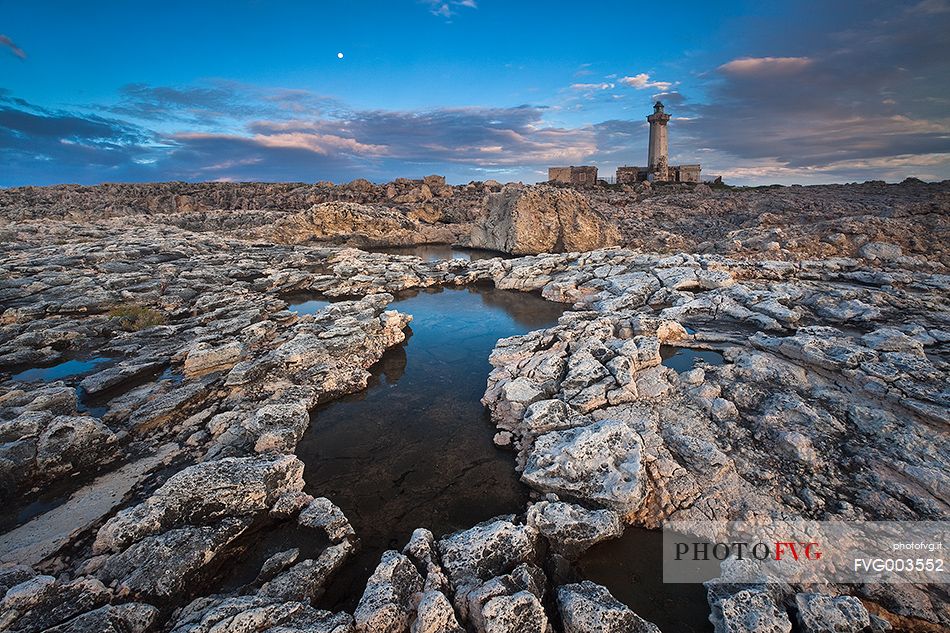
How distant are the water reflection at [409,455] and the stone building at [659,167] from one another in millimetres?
61627

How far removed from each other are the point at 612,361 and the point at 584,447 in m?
2.73

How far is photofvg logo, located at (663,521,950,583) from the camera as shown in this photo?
426 cm

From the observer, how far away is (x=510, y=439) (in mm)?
6977

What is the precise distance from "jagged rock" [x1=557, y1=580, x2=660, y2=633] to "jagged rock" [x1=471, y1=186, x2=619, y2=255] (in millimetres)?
21524

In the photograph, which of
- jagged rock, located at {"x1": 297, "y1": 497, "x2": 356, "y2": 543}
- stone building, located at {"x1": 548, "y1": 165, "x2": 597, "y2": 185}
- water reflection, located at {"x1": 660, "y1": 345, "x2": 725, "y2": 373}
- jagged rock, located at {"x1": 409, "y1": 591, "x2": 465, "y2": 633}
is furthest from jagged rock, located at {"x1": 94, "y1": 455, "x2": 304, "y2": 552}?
stone building, located at {"x1": 548, "y1": 165, "x2": 597, "y2": 185}

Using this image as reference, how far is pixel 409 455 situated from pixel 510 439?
1.80m

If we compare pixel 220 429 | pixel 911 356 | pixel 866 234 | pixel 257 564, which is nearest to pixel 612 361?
pixel 911 356

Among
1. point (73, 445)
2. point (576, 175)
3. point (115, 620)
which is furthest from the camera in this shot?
Answer: point (576, 175)

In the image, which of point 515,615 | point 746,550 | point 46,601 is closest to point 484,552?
point 515,615

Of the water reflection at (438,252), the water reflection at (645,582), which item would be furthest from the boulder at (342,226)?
the water reflection at (645,582)

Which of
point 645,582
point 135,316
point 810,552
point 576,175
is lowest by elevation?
point 645,582

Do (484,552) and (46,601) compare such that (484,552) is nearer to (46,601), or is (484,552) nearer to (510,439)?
(510,439)

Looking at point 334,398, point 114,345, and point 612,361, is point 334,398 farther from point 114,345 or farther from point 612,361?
point 114,345

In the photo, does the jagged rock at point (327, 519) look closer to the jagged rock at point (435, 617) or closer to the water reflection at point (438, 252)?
the jagged rock at point (435, 617)
